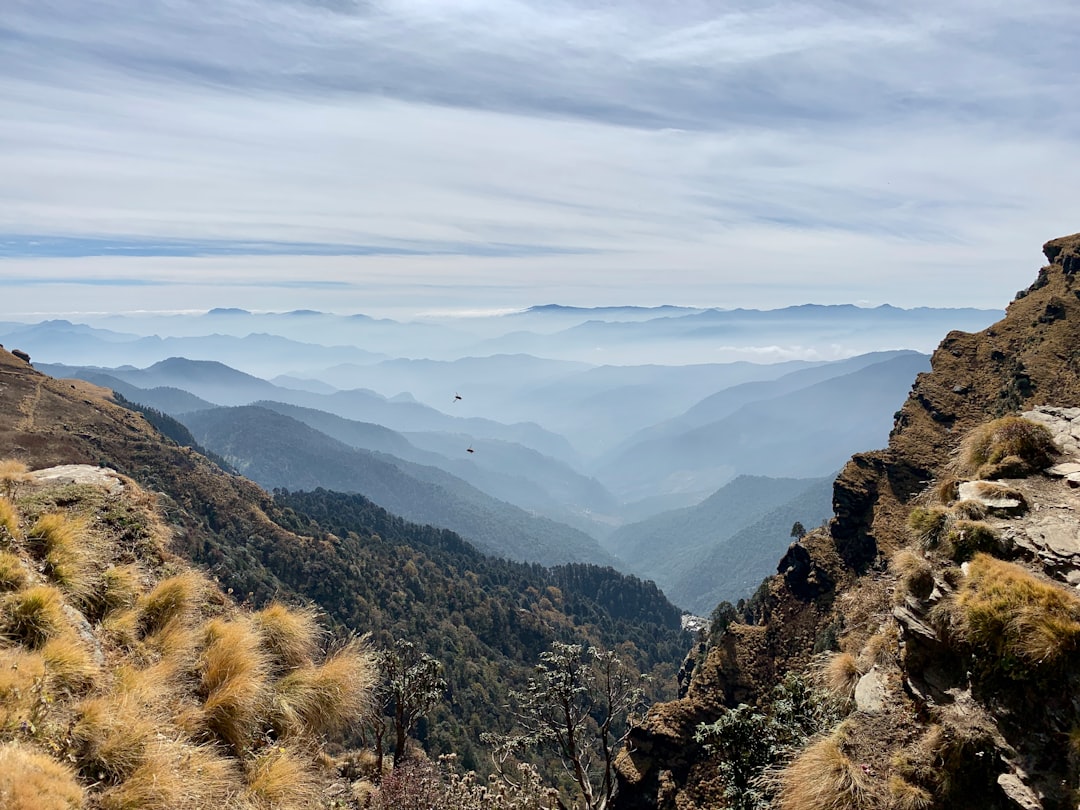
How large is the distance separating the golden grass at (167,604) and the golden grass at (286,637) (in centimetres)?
106

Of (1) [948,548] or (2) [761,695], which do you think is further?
(2) [761,695]

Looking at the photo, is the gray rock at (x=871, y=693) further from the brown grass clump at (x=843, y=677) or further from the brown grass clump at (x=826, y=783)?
the brown grass clump at (x=826, y=783)

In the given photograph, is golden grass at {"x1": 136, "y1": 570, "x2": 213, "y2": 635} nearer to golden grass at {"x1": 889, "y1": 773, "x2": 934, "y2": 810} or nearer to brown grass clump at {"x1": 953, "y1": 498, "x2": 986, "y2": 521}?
golden grass at {"x1": 889, "y1": 773, "x2": 934, "y2": 810}

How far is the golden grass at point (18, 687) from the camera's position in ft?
17.5

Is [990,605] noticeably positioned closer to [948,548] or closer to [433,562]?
[948,548]

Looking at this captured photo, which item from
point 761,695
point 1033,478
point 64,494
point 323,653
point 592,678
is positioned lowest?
point 761,695

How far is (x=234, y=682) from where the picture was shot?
7.80 metres

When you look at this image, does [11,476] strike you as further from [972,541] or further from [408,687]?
[972,541]

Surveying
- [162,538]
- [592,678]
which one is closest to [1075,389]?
[592,678]

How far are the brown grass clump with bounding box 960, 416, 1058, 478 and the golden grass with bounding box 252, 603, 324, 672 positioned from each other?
14.8m

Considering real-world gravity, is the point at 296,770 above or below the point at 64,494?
below

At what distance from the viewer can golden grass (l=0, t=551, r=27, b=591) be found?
7454 mm

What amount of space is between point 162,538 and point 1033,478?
1859 centimetres

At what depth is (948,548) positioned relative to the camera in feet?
34.4
